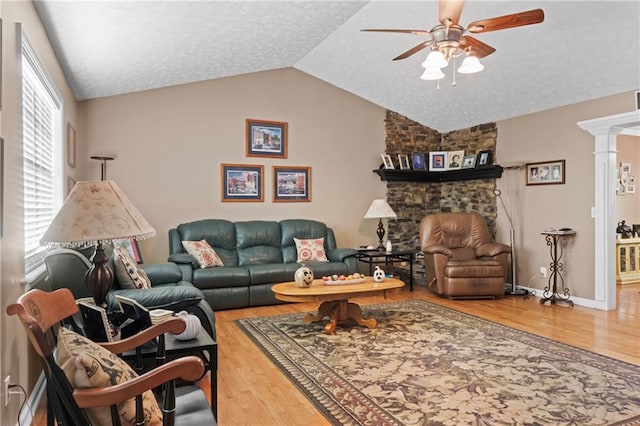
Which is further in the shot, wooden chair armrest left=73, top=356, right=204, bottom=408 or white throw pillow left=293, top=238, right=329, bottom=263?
white throw pillow left=293, top=238, right=329, bottom=263

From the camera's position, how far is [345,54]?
5.67m

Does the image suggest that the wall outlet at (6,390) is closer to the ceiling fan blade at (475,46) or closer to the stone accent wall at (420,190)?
the ceiling fan blade at (475,46)

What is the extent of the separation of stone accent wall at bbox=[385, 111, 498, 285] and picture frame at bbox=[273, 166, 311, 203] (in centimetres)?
145

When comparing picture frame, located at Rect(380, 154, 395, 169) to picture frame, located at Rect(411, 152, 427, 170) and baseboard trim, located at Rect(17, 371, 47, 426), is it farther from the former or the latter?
baseboard trim, located at Rect(17, 371, 47, 426)

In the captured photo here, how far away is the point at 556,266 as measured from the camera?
5.61 metres

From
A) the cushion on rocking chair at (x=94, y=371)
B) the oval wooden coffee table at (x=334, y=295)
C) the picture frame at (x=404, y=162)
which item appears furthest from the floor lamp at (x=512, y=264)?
the cushion on rocking chair at (x=94, y=371)

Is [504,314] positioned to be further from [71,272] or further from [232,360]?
[71,272]

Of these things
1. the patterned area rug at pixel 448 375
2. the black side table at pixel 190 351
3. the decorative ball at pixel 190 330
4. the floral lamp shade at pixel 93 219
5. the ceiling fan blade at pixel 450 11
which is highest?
the ceiling fan blade at pixel 450 11

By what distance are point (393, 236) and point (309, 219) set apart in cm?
152

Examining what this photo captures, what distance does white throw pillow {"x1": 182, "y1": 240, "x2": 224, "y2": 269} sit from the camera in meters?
5.35

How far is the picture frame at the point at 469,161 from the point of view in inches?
272

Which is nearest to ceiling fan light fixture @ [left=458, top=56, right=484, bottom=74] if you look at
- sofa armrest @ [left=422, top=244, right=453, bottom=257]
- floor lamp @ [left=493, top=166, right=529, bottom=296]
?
sofa armrest @ [left=422, top=244, right=453, bottom=257]

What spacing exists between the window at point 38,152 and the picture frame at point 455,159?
5.65 metres

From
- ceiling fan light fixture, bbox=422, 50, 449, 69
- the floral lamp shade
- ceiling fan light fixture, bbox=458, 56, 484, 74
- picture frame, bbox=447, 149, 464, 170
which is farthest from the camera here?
picture frame, bbox=447, 149, 464, 170
